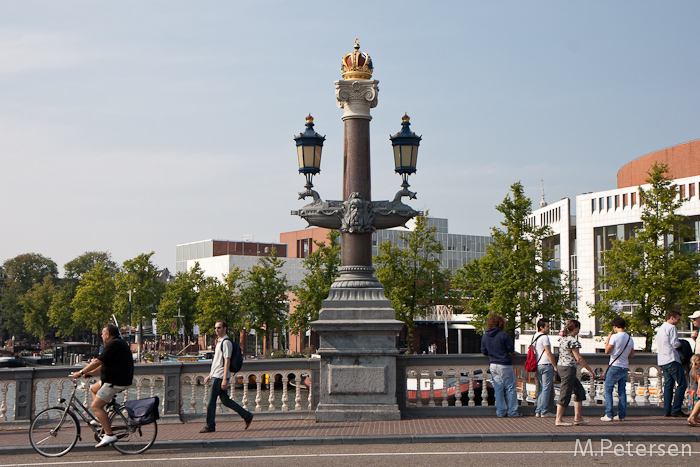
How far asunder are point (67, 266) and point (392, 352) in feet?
370

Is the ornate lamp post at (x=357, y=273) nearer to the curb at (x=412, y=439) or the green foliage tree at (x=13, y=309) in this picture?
the curb at (x=412, y=439)

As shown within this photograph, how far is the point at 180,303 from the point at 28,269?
68210 millimetres

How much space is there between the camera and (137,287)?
65.8m

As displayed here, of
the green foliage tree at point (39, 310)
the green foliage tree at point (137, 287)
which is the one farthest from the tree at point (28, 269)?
the green foliage tree at point (137, 287)

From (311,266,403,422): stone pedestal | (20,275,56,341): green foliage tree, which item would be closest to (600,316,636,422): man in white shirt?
(311,266,403,422): stone pedestal

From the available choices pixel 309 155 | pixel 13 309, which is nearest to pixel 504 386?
pixel 309 155

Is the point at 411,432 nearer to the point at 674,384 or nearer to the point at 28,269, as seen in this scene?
the point at 674,384

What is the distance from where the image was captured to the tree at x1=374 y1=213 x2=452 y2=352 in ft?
139

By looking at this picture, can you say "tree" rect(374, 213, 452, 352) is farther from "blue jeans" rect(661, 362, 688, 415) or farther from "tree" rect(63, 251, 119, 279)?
"tree" rect(63, 251, 119, 279)

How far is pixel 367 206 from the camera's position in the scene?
12766mm

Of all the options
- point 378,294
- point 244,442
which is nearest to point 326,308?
point 378,294

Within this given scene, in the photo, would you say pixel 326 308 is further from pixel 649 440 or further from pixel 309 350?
pixel 309 350

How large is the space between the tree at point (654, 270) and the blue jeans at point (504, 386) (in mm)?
24484

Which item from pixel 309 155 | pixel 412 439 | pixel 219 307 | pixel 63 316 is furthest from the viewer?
pixel 63 316
